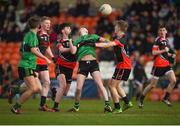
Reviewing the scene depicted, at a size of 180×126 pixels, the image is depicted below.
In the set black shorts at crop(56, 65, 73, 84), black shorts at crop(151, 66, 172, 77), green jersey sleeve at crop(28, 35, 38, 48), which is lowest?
black shorts at crop(151, 66, 172, 77)

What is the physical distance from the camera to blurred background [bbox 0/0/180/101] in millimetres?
26297

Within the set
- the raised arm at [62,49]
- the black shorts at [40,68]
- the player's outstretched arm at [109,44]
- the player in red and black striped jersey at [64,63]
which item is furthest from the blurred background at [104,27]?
the player's outstretched arm at [109,44]

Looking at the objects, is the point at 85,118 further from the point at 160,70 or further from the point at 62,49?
the point at 160,70

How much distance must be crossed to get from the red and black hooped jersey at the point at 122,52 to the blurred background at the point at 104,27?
854 cm

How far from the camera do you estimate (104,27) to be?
3023cm

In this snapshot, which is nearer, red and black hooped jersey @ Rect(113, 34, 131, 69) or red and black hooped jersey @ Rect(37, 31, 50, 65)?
red and black hooped jersey @ Rect(113, 34, 131, 69)

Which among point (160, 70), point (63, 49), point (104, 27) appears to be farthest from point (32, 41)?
point (104, 27)

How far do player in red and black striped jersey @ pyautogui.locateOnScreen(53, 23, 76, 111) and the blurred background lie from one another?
778 cm

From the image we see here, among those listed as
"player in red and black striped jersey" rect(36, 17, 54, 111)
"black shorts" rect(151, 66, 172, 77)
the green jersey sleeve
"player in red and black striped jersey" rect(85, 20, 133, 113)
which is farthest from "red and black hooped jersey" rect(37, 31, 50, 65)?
"black shorts" rect(151, 66, 172, 77)

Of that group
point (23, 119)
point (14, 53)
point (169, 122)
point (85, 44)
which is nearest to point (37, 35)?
point (85, 44)

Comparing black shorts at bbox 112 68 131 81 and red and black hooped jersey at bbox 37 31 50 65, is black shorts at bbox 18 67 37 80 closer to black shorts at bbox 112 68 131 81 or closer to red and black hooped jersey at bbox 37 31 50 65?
red and black hooped jersey at bbox 37 31 50 65

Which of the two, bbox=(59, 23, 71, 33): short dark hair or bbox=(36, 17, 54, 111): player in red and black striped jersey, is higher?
bbox=(59, 23, 71, 33): short dark hair

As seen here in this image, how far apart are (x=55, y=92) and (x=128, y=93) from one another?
7.70 meters

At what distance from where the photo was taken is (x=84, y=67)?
17047 millimetres
